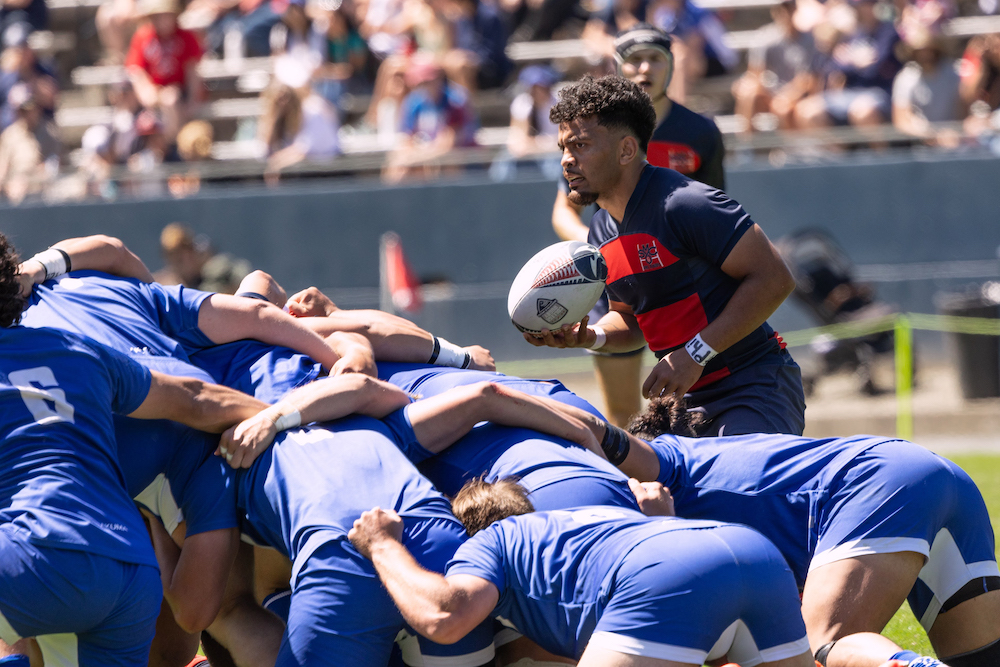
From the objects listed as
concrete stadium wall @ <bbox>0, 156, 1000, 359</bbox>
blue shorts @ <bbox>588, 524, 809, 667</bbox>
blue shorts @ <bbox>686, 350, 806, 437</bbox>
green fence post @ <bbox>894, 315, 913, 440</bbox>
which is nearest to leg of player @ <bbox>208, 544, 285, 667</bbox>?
blue shorts @ <bbox>588, 524, 809, 667</bbox>

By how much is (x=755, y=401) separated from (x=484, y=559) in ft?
6.24

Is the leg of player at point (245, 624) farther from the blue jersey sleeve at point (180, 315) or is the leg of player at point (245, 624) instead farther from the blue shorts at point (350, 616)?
the blue jersey sleeve at point (180, 315)

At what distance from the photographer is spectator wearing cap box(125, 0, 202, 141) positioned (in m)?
13.0

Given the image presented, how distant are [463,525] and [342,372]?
2.84 ft

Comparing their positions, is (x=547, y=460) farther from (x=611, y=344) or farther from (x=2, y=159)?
(x=2, y=159)

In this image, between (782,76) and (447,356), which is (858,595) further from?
(782,76)

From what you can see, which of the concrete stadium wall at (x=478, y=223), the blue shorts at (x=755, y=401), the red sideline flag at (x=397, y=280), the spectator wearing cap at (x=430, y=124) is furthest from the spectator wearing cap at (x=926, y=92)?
the blue shorts at (x=755, y=401)

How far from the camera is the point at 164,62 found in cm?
1310

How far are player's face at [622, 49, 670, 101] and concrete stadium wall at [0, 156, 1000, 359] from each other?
239 inches

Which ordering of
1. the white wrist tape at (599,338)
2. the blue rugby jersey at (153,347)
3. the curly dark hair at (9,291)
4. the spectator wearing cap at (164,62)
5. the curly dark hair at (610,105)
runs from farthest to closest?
the spectator wearing cap at (164,62) < the white wrist tape at (599,338) < the curly dark hair at (610,105) < the blue rugby jersey at (153,347) < the curly dark hair at (9,291)

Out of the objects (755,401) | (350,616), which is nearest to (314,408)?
(350,616)

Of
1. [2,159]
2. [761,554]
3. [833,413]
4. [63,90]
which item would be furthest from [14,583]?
[63,90]

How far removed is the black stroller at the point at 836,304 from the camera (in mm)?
10695

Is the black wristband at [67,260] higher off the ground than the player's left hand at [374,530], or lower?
higher
